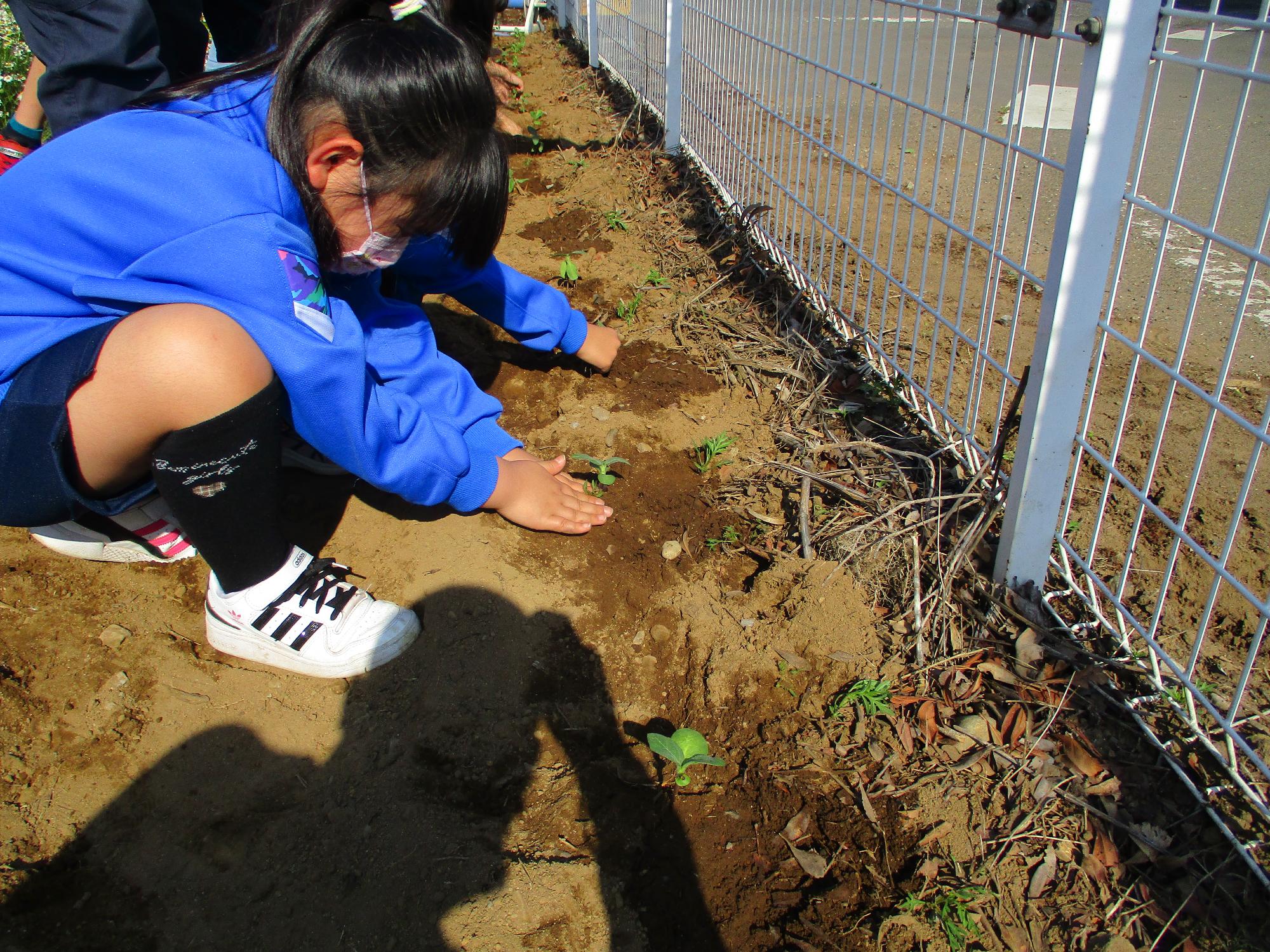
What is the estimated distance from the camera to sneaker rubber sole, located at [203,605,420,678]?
1695 millimetres

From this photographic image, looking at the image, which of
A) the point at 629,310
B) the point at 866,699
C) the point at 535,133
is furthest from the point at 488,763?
the point at 535,133

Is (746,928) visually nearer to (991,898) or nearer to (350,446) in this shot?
(991,898)

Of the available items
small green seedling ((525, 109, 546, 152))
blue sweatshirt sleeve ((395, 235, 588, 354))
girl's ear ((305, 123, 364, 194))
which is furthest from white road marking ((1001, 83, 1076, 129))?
girl's ear ((305, 123, 364, 194))

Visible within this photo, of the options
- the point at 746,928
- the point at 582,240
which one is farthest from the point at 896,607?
the point at 582,240

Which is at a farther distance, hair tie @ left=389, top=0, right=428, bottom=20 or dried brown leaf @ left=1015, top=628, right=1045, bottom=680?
dried brown leaf @ left=1015, top=628, right=1045, bottom=680

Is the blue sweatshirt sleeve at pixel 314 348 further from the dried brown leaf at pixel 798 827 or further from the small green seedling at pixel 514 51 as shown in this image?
the small green seedling at pixel 514 51

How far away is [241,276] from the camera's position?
1.40 metres

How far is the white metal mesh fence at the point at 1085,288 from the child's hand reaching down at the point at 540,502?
0.88m

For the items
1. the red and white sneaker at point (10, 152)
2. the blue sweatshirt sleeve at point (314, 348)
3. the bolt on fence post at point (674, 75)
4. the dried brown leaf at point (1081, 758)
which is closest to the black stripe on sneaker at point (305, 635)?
the blue sweatshirt sleeve at point (314, 348)

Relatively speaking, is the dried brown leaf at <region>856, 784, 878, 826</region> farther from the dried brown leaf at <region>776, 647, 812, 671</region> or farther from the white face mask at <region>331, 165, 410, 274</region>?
the white face mask at <region>331, 165, 410, 274</region>

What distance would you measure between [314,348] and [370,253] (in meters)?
0.28

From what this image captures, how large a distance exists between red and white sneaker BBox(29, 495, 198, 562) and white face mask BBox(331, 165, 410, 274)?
2.20ft

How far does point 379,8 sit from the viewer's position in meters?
1.51

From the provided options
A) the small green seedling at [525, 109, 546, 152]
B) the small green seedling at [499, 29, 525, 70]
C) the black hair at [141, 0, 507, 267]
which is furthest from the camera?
the small green seedling at [499, 29, 525, 70]
